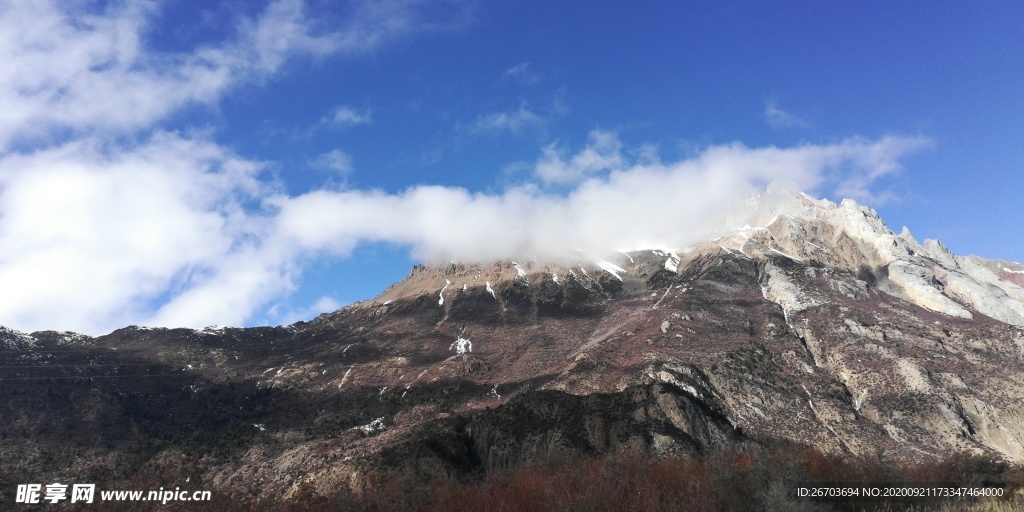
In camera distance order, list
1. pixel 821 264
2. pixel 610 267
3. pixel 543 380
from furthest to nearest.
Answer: pixel 610 267
pixel 821 264
pixel 543 380

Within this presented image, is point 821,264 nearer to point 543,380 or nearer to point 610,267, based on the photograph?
point 610,267

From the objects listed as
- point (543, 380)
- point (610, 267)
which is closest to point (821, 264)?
point (610, 267)

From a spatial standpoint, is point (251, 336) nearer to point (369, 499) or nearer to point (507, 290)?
point (507, 290)

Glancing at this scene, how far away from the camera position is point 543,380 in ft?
318

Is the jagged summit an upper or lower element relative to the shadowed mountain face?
upper

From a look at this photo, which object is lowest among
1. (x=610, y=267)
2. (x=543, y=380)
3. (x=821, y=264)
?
(x=543, y=380)

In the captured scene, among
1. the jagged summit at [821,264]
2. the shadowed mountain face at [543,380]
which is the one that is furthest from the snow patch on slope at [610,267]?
the shadowed mountain face at [543,380]

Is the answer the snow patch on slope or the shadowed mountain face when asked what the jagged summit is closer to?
the snow patch on slope

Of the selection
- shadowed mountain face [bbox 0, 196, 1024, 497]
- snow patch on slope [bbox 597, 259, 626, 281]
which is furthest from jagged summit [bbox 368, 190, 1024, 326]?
shadowed mountain face [bbox 0, 196, 1024, 497]

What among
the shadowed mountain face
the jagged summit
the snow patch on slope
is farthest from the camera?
the snow patch on slope

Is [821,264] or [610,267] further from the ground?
[610,267]

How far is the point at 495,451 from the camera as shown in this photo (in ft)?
254

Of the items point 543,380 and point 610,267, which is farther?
point 610,267

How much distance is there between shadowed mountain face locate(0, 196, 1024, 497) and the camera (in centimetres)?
7762
